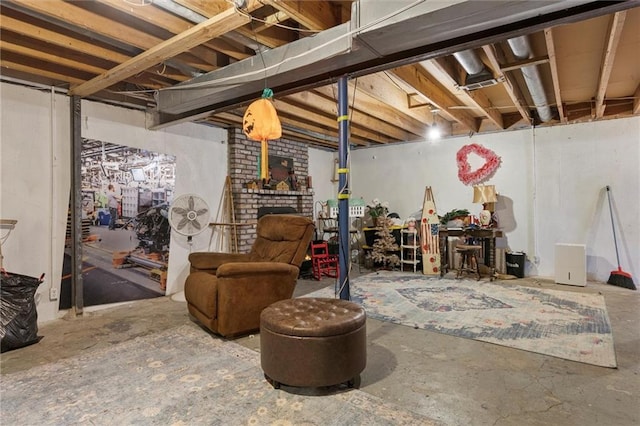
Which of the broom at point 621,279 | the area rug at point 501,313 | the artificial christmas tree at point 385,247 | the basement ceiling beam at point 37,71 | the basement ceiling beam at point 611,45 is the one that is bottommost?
the area rug at point 501,313

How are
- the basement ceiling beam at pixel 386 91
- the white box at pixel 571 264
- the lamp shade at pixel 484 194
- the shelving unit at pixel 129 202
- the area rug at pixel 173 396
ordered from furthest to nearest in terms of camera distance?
the lamp shade at pixel 484 194 < the white box at pixel 571 264 < the shelving unit at pixel 129 202 < the basement ceiling beam at pixel 386 91 < the area rug at pixel 173 396

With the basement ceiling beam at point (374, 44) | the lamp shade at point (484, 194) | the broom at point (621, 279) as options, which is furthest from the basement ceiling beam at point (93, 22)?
the broom at point (621, 279)

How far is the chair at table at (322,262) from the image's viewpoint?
17.1ft

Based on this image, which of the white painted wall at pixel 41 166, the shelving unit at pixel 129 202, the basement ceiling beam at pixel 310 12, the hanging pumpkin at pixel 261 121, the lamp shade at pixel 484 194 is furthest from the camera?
the lamp shade at pixel 484 194

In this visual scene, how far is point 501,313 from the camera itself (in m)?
3.37

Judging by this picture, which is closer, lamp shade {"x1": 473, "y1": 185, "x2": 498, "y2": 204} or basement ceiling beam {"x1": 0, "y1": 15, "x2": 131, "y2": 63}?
basement ceiling beam {"x1": 0, "y1": 15, "x2": 131, "y2": 63}

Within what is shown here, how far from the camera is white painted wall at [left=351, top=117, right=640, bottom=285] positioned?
15.4 feet

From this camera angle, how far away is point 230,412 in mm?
1760

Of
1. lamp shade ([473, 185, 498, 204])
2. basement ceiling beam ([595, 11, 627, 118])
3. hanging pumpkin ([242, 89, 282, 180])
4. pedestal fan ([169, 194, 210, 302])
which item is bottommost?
pedestal fan ([169, 194, 210, 302])

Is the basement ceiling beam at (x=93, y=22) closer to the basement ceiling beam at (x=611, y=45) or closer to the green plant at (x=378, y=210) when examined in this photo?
the basement ceiling beam at (x=611, y=45)

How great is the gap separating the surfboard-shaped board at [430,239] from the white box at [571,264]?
161 cm

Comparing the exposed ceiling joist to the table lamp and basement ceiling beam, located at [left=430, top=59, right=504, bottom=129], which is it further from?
the table lamp

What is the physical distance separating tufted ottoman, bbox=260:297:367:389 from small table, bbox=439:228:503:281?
3.63 metres

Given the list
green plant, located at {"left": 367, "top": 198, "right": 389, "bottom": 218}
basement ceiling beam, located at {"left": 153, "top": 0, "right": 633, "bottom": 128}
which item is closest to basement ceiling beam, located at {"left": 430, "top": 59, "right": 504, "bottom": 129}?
basement ceiling beam, located at {"left": 153, "top": 0, "right": 633, "bottom": 128}
